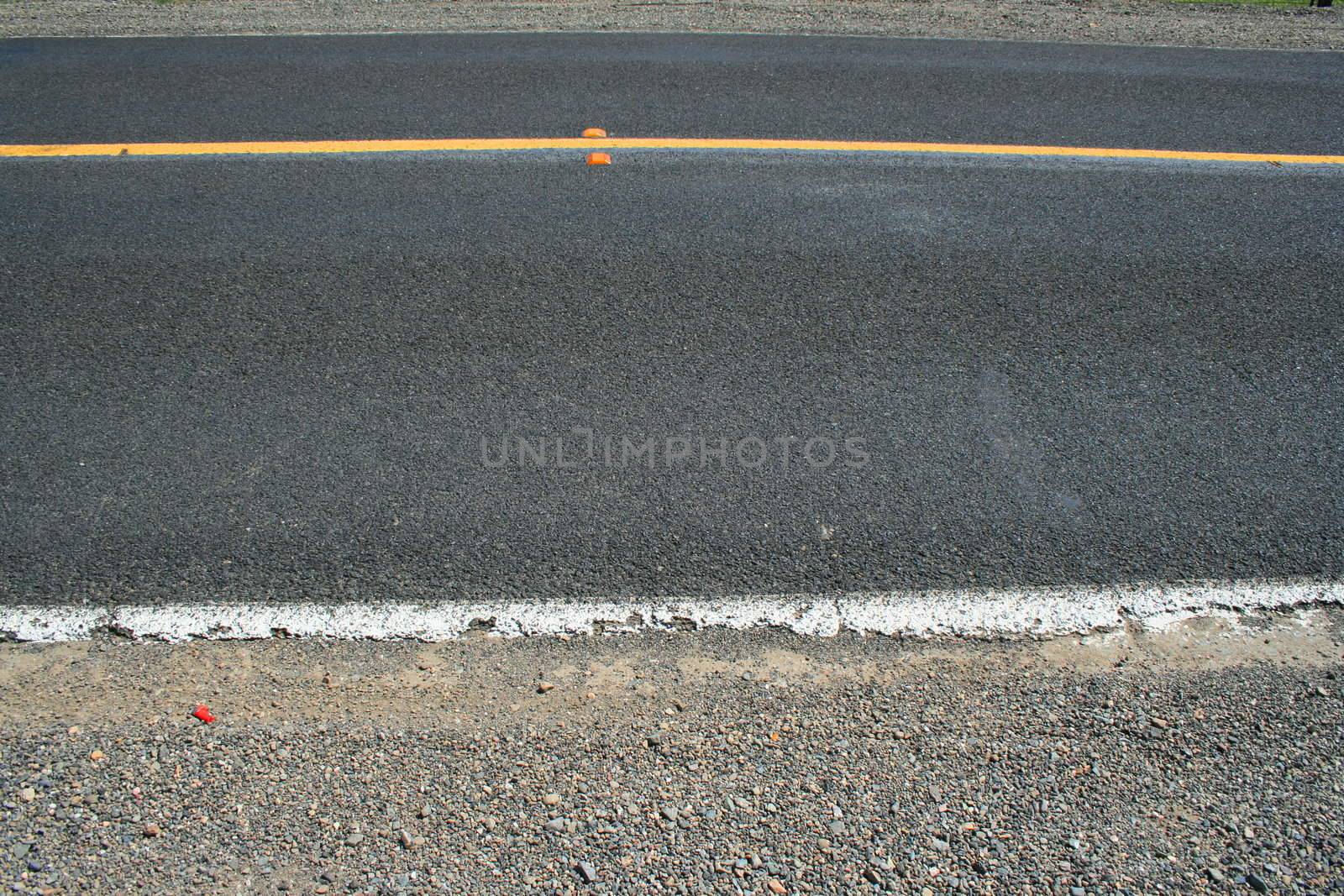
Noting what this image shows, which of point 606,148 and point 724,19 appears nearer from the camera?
point 606,148

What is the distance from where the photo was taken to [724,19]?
9133 mm

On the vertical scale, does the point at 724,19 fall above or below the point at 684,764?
above

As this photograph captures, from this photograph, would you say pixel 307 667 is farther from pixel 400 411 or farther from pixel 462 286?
pixel 462 286

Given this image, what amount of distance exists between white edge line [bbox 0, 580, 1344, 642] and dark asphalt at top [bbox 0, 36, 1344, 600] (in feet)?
0.24

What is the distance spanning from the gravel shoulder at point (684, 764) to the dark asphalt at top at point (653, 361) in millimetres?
296

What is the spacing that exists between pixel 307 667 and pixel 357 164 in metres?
3.91

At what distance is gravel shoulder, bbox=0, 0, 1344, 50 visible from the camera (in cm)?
875

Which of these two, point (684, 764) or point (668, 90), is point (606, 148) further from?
point (684, 764)

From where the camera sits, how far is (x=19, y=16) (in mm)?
8922

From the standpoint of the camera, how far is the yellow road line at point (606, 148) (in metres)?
5.94

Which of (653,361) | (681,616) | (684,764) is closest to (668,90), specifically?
(653,361)

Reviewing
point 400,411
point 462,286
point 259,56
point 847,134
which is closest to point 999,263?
point 847,134

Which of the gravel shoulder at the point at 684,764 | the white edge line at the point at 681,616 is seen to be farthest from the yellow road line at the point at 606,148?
the gravel shoulder at the point at 684,764

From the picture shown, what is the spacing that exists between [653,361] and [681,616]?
1.42 metres
